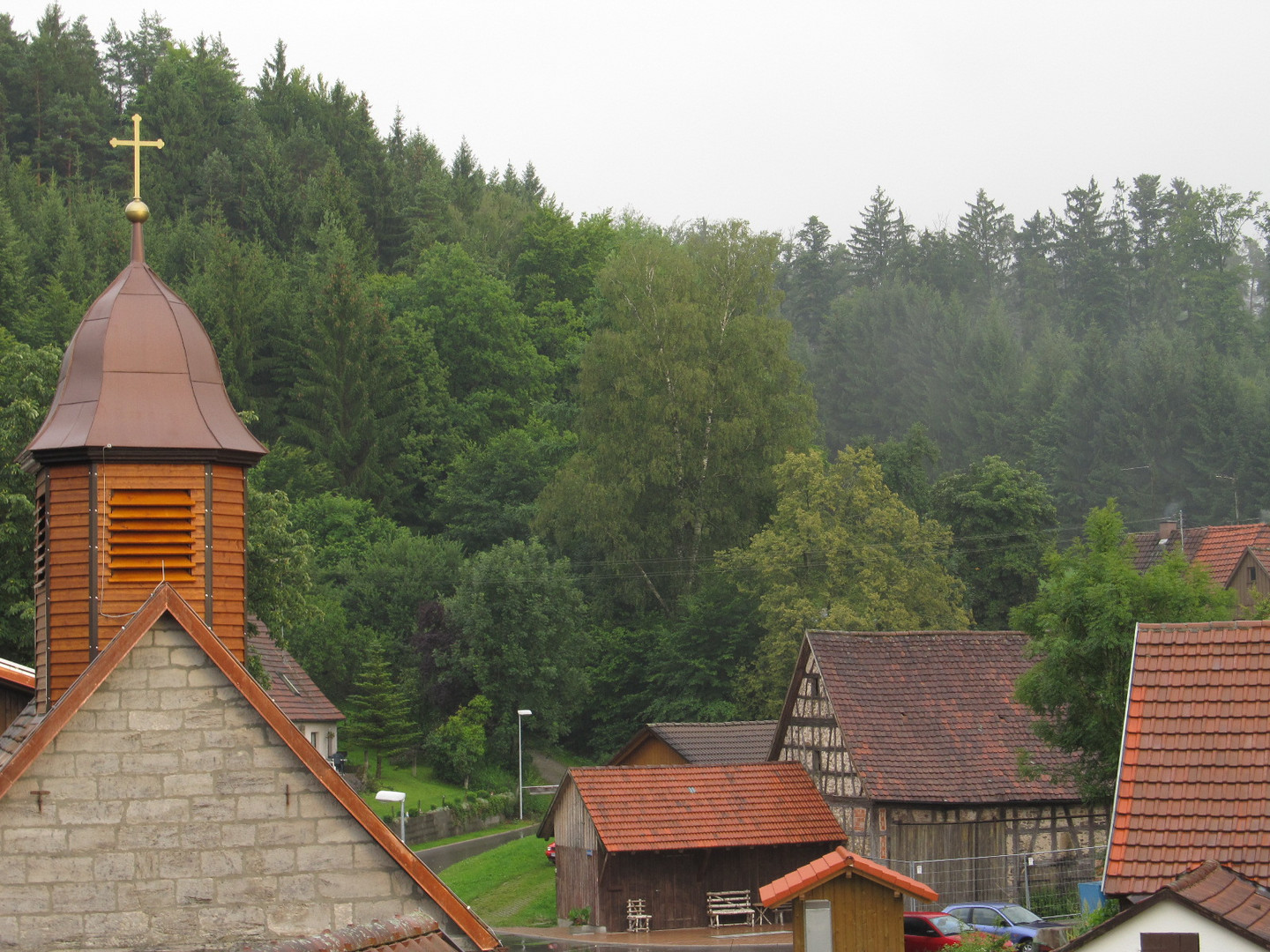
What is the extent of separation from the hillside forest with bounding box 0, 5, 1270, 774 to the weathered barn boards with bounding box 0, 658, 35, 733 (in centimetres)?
1194

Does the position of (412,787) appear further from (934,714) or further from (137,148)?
(137,148)

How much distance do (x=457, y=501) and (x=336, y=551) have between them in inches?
319

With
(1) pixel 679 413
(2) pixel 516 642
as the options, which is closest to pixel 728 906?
(2) pixel 516 642

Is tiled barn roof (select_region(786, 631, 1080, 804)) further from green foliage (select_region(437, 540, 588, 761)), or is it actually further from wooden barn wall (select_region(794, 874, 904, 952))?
Answer: green foliage (select_region(437, 540, 588, 761))

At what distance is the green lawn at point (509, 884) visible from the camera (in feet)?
109

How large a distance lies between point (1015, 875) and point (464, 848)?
15.7 meters

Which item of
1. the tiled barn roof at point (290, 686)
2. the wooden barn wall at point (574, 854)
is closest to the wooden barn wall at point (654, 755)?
the wooden barn wall at point (574, 854)

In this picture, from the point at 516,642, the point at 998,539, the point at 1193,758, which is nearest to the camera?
the point at 1193,758

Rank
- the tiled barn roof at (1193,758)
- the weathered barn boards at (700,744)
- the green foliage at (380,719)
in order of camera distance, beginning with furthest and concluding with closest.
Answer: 1. the green foliage at (380,719)
2. the weathered barn boards at (700,744)
3. the tiled barn roof at (1193,758)

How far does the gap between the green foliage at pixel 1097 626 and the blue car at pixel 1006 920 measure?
2714 millimetres

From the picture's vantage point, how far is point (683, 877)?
31219 millimetres

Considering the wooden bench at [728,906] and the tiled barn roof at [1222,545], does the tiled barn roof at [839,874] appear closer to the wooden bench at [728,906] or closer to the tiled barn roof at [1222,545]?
the wooden bench at [728,906]

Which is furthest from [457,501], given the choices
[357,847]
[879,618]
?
[357,847]

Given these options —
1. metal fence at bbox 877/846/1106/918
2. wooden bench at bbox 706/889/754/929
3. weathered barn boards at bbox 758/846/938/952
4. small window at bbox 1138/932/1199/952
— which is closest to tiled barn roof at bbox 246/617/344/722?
wooden bench at bbox 706/889/754/929
